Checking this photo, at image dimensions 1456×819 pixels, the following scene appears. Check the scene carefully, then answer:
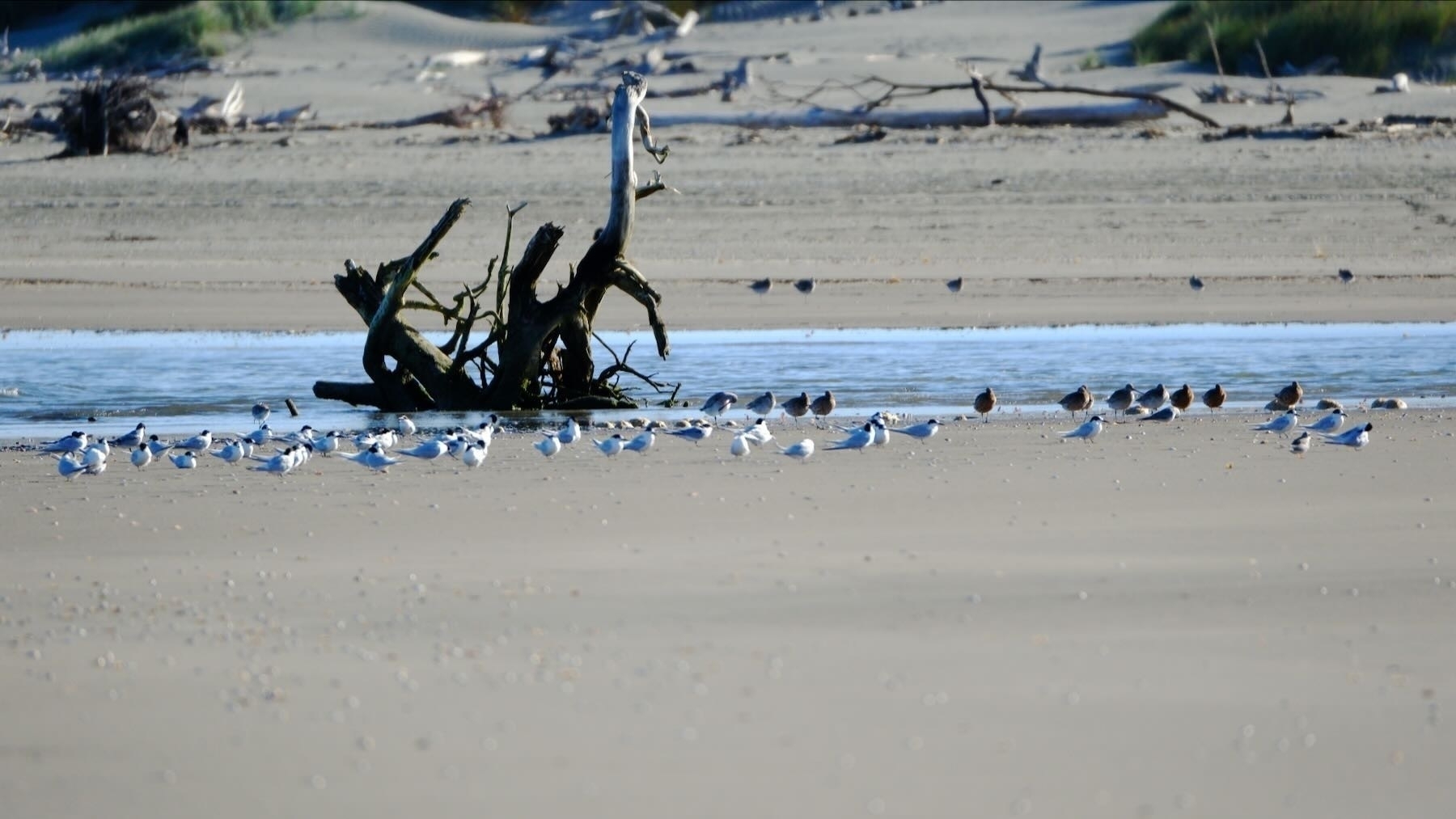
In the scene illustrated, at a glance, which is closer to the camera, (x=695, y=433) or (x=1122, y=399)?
(x=695, y=433)

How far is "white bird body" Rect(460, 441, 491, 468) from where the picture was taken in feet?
22.6

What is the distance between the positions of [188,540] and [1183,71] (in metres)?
23.5

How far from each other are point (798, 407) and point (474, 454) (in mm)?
2102

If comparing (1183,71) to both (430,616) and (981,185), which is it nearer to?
(981,185)

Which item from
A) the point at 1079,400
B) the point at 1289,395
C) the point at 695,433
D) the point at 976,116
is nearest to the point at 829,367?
the point at 1079,400

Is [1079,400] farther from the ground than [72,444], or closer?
farther from the ground

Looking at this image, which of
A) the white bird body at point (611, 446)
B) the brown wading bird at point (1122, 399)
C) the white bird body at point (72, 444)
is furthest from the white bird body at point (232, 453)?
the brown wading bird at point (1122, 399)

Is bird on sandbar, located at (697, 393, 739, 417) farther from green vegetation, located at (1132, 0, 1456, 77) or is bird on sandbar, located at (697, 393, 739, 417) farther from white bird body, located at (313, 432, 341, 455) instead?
green vegetation, located at (1132, 0, 1456, 77)

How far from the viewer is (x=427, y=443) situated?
706 cm

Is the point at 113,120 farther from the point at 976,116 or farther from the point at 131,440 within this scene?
the point at 131,440

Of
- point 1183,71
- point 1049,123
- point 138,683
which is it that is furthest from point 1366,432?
point 1183,71

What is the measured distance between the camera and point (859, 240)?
16.1 metres

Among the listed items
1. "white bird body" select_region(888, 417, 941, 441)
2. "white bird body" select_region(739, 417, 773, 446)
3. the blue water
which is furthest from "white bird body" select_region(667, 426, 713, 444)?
the blue water

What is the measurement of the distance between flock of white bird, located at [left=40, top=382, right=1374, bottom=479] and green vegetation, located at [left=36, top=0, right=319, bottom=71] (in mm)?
27011
